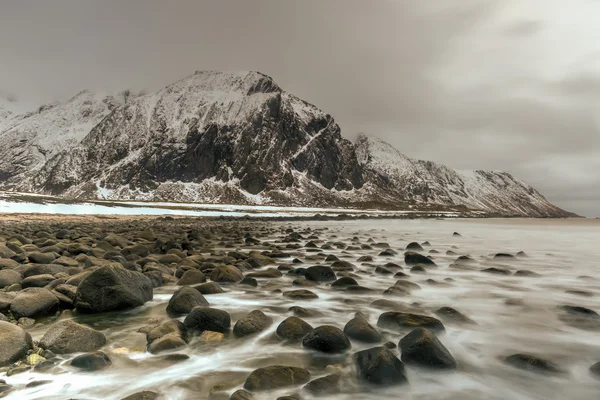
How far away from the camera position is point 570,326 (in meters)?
5.91

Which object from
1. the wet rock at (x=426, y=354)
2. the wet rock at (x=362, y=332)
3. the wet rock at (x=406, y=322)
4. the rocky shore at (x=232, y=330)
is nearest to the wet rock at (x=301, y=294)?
the rocky shore at (x=232, y=330)

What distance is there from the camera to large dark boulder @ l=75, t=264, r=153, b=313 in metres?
5.95

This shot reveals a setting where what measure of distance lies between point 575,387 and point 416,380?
175cm

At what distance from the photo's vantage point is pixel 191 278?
28.3 feet

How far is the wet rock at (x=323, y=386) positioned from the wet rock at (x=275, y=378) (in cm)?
14

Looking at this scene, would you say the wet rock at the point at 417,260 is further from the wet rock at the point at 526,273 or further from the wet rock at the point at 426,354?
the wet rock at the point at 426,354

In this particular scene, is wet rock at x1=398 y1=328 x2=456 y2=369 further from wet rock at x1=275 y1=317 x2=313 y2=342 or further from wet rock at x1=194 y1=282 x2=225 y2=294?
wet rock at x1=194 y1=282 x2=225 y2=294

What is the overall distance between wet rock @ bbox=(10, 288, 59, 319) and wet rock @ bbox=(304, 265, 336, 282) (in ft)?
18.2

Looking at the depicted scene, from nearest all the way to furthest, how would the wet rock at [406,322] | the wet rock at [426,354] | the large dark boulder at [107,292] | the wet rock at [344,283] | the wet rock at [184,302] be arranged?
1. the wet rock at [426,354]
2. the wet rock at [406,322]
3. the large dark boulder at [107,292]
4. the wet rock at [184,302]
5. the wet rock at [344,283]

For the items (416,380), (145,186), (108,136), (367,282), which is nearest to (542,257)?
(367,282)

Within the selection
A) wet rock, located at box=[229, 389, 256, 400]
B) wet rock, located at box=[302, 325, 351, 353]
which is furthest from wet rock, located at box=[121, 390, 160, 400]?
wet rock, located at box=[302, 325, 351, 353]

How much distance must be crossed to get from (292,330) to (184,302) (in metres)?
2.17

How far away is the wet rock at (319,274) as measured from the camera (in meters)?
9.16

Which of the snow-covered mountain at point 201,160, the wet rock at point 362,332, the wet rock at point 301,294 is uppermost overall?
the snow-covered mountain at point 201,160
